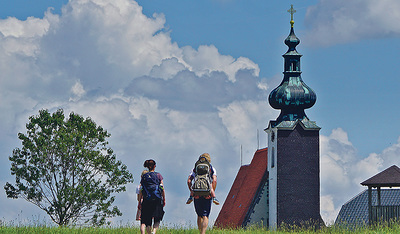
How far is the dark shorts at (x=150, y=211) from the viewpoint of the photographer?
65.4ft

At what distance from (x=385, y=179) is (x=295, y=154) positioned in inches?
453

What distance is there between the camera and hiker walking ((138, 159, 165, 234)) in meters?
19.8

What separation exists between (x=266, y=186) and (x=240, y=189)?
4454mm

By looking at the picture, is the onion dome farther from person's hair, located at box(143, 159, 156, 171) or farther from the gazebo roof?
person's hair, located at box(143, 159, 156, 171)

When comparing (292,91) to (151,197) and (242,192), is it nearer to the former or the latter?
(242,192)

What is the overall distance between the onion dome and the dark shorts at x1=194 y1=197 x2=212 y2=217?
32.3m

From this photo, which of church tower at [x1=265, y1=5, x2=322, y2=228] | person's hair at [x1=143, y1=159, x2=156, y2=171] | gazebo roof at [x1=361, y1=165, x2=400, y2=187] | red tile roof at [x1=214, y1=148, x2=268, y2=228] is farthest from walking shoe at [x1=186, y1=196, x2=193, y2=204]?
red tile roof at [x1=214, y1=148, x2=268, y2=228]

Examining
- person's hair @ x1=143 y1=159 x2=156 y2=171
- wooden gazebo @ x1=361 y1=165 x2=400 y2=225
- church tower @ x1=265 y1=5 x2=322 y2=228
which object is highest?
church tower @ x1=265 y1=5 x2=322 y2=228

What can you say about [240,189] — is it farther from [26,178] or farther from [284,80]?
[26,178]

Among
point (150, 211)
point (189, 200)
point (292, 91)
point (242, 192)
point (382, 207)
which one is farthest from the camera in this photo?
point (242, 192)

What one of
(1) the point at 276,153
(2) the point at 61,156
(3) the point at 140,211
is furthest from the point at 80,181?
(3) the point at 140,211

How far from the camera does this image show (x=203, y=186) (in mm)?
19797

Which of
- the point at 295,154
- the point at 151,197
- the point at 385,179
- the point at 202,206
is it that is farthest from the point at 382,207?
the point at 151,197

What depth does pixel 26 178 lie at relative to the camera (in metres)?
47.6
